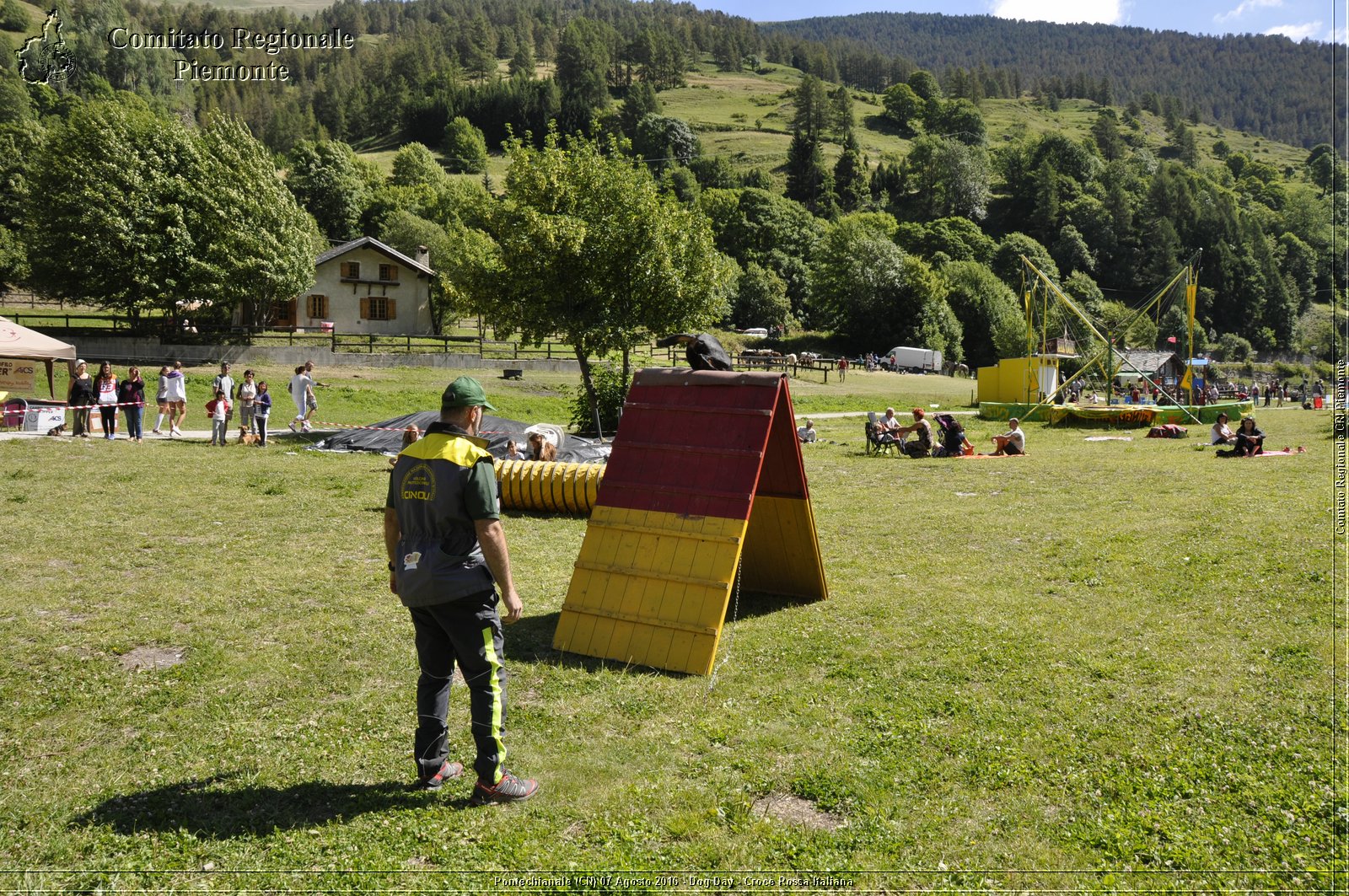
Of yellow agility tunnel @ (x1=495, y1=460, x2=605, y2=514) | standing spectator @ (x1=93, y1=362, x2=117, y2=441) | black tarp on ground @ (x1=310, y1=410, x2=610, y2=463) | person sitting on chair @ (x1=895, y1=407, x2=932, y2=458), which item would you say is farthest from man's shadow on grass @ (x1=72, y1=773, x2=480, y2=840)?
standing spectator @ (x1=93, y1=362, x2=117, y2=441)

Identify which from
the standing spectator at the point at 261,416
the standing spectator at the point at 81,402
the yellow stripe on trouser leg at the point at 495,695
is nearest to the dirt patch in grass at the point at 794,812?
the yellow stripe on trouser leg at the point at 495,695

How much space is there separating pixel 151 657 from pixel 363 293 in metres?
57.8

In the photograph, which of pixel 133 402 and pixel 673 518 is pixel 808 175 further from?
pixel 673 518

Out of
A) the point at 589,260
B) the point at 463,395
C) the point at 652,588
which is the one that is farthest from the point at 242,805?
the point at 589,260

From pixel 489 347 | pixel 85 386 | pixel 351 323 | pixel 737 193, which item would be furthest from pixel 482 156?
pixel 85 386

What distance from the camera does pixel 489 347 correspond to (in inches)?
2034

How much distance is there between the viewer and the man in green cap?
197 inches

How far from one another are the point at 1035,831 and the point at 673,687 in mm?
2831

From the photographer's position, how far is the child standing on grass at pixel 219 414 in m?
21.2

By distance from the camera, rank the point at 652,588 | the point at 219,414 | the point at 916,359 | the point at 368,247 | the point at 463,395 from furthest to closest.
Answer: the point at 916,359, the point at 368,247, the point at 219,414, the point at 652,588, the point at 463,395

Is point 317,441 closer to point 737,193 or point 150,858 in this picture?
point 150,858

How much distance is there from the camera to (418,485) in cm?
505

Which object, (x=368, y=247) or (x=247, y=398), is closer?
(x=247, y=398)

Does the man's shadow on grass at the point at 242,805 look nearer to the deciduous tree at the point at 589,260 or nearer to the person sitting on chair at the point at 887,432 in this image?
the person sitting on chair at the point at 887,432
